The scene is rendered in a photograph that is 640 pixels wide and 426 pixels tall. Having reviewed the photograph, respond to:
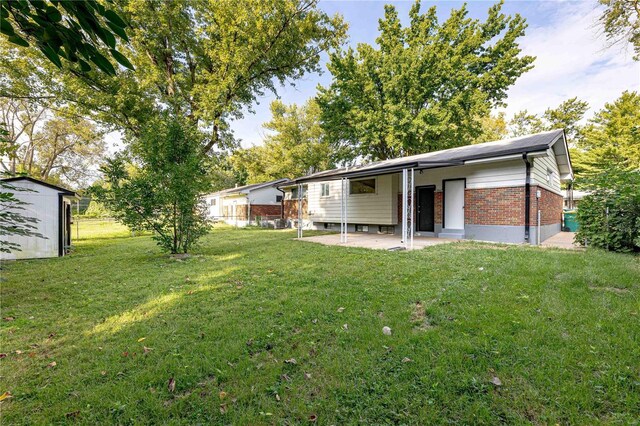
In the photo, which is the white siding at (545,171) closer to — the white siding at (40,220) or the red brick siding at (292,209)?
the red brick siding at (292,209)

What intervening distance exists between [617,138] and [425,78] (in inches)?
573

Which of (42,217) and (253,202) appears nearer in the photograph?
(42,217)

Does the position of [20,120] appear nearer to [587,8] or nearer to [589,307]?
[589,307]

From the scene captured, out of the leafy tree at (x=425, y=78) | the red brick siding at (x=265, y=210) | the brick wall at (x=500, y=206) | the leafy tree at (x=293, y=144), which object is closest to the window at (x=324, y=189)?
the leafy tree at (x=425, y=78)

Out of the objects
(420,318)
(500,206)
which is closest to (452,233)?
(500,206)

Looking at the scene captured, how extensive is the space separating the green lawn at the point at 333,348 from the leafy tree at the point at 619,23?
14932mm

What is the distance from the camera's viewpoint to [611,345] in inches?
106

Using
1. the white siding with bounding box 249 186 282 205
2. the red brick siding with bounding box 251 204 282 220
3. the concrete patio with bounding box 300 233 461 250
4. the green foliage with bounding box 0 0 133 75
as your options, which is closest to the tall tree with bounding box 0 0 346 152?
the white siding with bounding box 249 186 282 205

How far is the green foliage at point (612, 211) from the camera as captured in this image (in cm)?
666

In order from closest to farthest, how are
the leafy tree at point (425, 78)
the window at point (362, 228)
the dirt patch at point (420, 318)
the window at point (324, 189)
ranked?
the dirt patch at point (420, 318) → the window at point (362, 228) → the window at point (324, 189) → the leafy tree at point (425, 78)

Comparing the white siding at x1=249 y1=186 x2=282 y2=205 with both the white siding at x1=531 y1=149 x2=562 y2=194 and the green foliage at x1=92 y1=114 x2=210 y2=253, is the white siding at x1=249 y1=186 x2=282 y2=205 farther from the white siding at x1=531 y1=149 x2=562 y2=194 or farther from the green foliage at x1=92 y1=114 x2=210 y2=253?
the white siding at x1=531 y1=149 x2=562 y2=194

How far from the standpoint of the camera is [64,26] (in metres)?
1.15

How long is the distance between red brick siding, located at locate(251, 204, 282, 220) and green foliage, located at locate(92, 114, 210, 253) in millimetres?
15104

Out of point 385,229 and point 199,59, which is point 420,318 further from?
point 199,59
